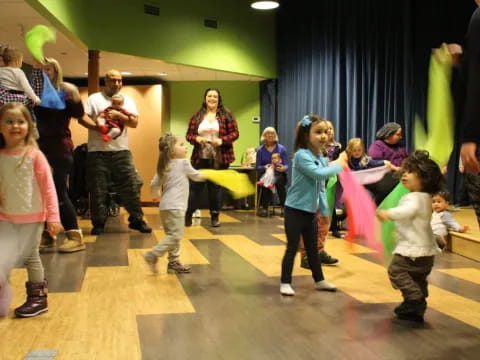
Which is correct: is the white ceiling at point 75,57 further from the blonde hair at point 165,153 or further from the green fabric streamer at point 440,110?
the green fabric streamer at point 440,110

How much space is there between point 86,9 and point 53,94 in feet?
9.68

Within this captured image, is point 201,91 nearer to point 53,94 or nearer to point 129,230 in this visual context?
point 129,230

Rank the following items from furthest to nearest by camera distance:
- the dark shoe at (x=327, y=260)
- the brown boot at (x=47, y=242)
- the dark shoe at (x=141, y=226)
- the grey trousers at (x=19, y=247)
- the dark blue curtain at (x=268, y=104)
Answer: the dark blue curtain at (x=268, y=104)
the dark shoe at (x=141, y=226)
the brown boot at (x=47, y=242)
the dark shoe at (x=327, y=260)
the grey trousers at (x=19, y=247)

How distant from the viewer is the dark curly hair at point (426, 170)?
9.20 feet

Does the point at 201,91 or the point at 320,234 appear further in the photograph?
the point at 201,91

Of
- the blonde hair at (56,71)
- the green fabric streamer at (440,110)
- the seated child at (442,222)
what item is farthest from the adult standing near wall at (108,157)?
the green fabric streamer at (440,110)

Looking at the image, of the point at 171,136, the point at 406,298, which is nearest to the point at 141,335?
the point at 406,298

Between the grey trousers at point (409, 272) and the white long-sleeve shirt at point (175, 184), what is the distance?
143 cm

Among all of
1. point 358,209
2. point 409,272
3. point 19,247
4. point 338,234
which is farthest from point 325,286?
point 338,234

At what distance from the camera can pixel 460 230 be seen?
479 centimetres

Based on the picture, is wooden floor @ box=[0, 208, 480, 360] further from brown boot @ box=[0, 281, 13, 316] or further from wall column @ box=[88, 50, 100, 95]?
wall column @ box=[88, 50, 100, 95]

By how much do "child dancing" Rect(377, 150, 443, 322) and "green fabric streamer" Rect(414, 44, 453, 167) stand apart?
11cm

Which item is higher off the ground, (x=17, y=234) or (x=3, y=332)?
(x=17, y=234)

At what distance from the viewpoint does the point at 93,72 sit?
272 inches
